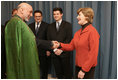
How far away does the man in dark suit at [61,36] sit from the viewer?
266 cm

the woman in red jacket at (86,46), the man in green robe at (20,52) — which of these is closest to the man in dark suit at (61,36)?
the woman in red jacket at (86,46)

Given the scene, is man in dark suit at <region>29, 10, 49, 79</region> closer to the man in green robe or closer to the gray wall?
the gray wall

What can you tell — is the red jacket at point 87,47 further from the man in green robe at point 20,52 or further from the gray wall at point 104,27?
the gray wall at point 104,27

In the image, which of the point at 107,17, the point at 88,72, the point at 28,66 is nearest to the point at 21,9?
the point at 28,66

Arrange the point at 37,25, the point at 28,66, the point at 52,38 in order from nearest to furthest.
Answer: the point at 28,66, the point at 52,38, the point at 37,25

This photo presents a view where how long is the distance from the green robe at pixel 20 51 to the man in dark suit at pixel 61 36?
976 mm

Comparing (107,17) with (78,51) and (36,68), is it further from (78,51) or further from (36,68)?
(36,68)

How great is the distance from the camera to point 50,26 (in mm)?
2795

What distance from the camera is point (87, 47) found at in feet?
5.62

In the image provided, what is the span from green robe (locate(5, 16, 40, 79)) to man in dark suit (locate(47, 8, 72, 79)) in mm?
976

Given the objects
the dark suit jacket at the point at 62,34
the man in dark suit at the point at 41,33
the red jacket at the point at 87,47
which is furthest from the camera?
the man in dark suit at the point at 41,33

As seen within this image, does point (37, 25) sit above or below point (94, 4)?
below

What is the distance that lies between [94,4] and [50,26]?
1052 mm

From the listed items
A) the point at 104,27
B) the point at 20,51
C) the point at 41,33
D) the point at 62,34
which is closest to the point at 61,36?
the point at 62,34
